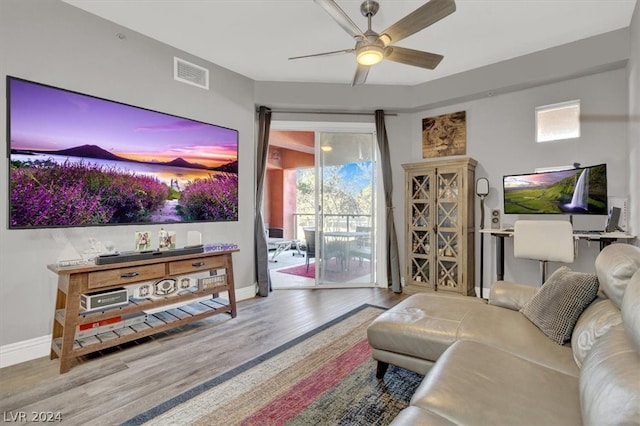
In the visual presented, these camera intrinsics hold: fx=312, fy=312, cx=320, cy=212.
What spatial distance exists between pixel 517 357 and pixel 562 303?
51 cm

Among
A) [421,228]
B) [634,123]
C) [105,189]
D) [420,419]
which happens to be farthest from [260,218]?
[634,123]

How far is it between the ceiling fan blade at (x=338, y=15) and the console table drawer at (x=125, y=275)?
8.03 ft

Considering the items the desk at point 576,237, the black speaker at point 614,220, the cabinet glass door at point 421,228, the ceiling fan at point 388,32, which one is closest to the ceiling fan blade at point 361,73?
the ceiling fan at point 388,32

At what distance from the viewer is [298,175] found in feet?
28.3

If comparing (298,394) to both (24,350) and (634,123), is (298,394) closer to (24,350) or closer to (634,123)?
(24,350)

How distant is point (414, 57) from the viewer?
263cm

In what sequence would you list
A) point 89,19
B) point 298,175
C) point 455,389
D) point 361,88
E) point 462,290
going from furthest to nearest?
point 298,175, point 361,88, point 462,290, point 89,19, point 455,389

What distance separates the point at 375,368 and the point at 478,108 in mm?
3622

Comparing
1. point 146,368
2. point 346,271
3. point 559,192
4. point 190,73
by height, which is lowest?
point 146,368

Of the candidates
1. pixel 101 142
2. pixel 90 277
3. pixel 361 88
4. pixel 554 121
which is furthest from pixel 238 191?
pixel 554 121

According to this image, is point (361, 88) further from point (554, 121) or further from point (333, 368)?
point (333, 368)

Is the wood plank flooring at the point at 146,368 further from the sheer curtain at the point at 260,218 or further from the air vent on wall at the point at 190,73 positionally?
the air vent on wall at the point at 190,73

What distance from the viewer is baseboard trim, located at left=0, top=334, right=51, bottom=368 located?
235 centimetres

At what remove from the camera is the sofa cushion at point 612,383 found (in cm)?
83
